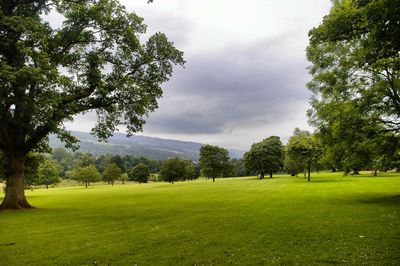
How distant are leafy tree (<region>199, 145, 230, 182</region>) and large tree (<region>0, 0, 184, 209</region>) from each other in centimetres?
8424

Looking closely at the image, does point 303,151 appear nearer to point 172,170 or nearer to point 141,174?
point 172,170

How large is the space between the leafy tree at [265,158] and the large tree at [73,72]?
77923 mm

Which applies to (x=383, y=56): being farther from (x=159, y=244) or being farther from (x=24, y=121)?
(x=24, y=121)

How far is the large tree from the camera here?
26.0 m

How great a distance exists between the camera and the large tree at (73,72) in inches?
1025

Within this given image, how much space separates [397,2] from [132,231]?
1470cm

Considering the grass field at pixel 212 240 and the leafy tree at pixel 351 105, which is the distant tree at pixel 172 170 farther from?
the grass field at pixel 212 240

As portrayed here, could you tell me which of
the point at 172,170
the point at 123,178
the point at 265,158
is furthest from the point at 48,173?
the point at 265,158

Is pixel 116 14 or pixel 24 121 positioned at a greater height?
pixel 116 14

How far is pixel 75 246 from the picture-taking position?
13805 millimetres

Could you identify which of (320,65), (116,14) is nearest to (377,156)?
(320,65)

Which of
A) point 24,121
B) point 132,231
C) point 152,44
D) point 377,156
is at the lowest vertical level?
point 132,231

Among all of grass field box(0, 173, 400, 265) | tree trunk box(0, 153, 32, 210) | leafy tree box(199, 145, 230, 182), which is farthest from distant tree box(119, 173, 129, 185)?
grass field box(0, 173, 400, 265)

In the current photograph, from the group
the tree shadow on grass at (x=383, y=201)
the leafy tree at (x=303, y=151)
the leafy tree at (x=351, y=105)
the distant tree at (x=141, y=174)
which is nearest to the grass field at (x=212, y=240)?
the tree shadow on grass at (x=383, y=201)
